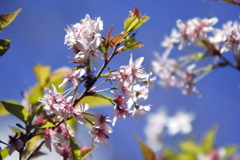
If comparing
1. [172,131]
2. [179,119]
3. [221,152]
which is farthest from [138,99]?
[179,119]

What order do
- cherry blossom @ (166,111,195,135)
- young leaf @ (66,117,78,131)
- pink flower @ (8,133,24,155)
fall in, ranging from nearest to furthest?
pink flower @ (8,133,24,155)
young leaf @ (66,117,78,131)
cherry blossom @ (166,111,195,135)

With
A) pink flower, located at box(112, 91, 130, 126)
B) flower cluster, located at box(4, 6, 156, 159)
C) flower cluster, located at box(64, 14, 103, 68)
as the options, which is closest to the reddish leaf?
flower cluster, located at box(4, 6, 156, 159)

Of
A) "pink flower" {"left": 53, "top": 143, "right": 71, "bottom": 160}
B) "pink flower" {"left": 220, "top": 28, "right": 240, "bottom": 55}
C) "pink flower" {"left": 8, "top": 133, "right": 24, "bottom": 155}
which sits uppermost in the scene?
"pink flower" {"left": 220, "top": 28, "right": 240, "bottom": 55}

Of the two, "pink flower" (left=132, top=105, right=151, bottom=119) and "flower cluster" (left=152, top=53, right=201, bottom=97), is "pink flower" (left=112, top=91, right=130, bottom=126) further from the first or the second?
"flower cluster" (left=152, top=53, right=201, bottom=97)

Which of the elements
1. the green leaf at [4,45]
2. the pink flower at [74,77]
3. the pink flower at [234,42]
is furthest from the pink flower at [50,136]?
the pink flower at [234,42]

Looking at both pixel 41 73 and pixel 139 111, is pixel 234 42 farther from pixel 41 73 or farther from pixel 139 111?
pixel 41 73

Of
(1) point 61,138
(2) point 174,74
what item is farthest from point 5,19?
(2) point 174,74
